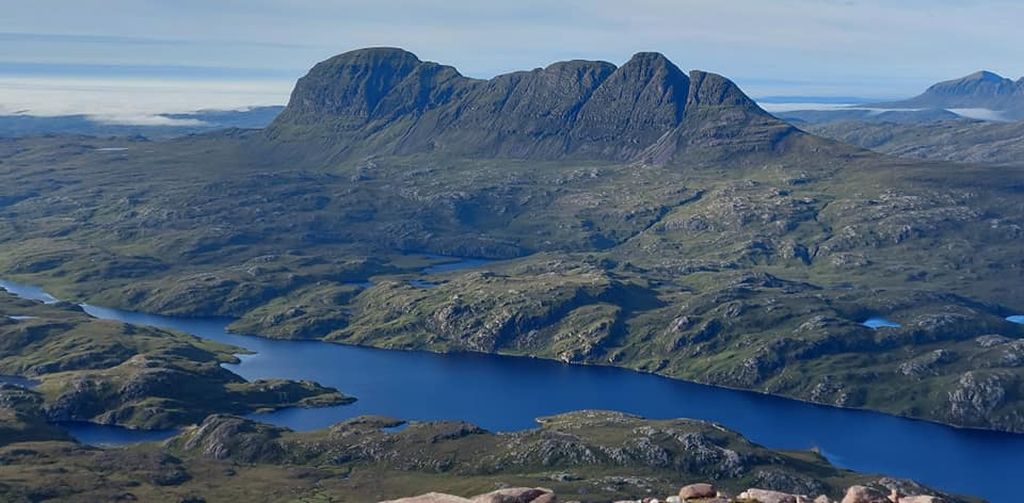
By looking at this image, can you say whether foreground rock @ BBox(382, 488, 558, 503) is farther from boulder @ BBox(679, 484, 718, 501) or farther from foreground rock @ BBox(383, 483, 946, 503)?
boulder @ BBox(679, 484, 718, 501)

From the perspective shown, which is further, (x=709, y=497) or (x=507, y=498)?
(x=709, y=497)

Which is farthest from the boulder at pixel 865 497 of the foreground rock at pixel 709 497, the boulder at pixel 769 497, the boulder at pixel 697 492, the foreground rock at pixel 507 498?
the foreground rock at pixel 507 498

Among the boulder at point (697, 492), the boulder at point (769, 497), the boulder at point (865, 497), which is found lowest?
the boulder at point (697, 492)

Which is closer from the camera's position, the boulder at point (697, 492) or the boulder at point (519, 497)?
the boulder at point (519, 497)

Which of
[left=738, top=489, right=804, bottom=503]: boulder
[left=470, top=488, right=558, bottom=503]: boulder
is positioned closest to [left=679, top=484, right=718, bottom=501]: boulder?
[left=738, top=489, right=804, bottom=503]: boulder

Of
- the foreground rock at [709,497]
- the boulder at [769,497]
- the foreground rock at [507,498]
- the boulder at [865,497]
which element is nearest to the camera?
the boulder at [865,497]

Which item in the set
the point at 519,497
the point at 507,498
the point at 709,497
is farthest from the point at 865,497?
the point at 507,498

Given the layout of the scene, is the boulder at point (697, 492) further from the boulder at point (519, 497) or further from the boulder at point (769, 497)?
the boulder at point (519, 497)

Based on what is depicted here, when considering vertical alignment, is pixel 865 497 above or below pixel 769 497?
above

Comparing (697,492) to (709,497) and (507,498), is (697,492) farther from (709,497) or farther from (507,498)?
(507,498)

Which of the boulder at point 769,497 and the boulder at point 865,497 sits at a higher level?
the boulder at point 865,497
